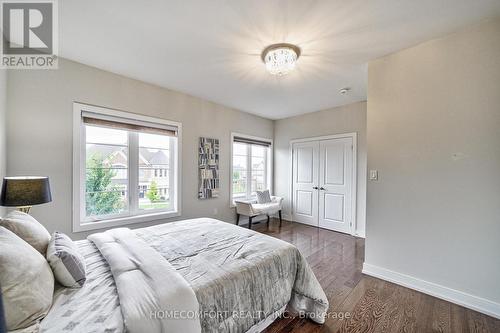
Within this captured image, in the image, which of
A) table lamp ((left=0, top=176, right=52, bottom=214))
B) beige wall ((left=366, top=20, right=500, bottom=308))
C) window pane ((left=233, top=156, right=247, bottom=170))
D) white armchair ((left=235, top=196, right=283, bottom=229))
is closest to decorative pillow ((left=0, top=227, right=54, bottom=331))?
table lamp ((left=0, top=176, right=52, bottom=214))

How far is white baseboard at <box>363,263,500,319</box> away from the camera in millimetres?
1762

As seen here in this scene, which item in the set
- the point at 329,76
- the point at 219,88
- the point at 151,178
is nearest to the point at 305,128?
the point at 329,76

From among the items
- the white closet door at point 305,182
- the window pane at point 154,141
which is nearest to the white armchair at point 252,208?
the white closet door at point 305,182

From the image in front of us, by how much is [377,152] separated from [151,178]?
10.5 feet

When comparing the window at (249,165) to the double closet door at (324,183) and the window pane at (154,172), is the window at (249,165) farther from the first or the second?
the window pane at (154,172)

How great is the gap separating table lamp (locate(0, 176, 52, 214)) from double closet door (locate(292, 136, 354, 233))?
13.7 feet

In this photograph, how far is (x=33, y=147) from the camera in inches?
87.7

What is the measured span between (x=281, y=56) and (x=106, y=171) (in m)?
2.69

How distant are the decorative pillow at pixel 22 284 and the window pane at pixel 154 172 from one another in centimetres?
216

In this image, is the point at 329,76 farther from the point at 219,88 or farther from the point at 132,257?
the point at 132,257

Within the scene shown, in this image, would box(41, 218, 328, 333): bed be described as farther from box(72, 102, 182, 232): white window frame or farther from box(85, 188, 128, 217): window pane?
box(85, 188, 128, 217): window pane

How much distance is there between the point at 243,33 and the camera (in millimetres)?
1916

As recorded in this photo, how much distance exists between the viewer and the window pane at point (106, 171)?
268 centimetres

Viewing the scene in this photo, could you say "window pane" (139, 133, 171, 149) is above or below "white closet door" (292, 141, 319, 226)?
above
